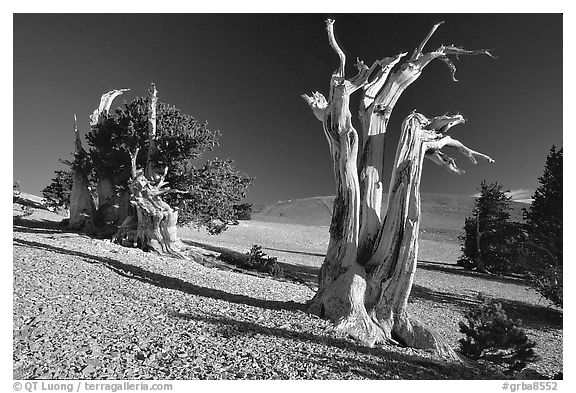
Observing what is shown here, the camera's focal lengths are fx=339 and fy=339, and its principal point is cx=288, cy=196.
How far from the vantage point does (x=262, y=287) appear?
1100 cm

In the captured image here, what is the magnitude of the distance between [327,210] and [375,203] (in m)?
100

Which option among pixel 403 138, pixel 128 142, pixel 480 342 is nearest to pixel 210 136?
pixel 128 142

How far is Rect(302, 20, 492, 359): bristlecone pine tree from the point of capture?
21.8 ft

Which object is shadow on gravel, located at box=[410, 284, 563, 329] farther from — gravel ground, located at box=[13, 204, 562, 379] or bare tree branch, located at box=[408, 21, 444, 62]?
bare tree branch, located at box=[408, 21, 444, 62]

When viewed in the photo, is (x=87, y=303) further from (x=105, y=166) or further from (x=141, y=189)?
(x=105, y=166)

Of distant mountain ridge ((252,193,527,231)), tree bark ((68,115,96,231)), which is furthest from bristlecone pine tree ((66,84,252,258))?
distant mountain ridge ((252,193,527,231))

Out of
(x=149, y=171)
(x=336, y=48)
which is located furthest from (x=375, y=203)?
(x=149, y=171)

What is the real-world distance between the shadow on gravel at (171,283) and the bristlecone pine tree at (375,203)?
3.45 feet

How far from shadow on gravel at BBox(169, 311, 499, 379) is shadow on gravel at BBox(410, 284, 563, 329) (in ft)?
25.9

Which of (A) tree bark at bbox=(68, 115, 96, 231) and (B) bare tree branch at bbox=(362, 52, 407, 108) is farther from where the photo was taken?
(A) tree bark at bbox=(68, 115, 96, 231)

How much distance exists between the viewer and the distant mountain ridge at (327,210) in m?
84.4

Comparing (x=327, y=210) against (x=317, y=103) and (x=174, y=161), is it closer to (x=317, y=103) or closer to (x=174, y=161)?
(x=174, y=161)

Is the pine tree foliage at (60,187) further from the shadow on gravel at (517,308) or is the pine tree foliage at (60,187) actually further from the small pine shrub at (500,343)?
the small pine shrub at (500,343)

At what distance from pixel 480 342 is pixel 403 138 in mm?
4552
